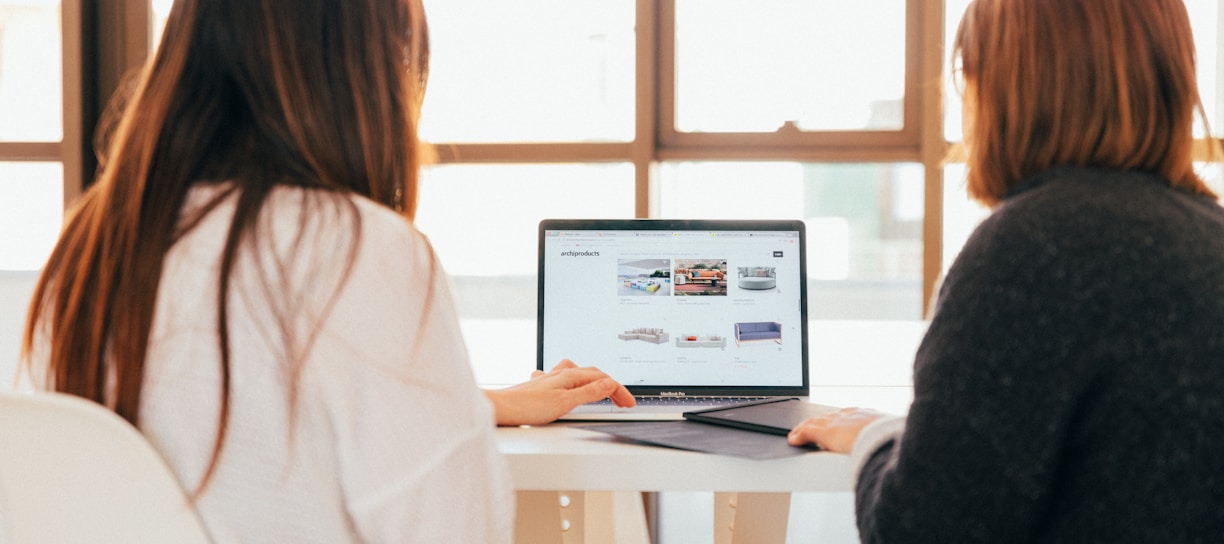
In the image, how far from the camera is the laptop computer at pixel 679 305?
4.96 feet

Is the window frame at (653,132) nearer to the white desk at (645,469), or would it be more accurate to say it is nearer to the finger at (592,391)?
the finger at (592,391)

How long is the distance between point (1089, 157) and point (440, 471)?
59 centimetres

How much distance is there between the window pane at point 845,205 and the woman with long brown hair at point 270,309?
62.9 inches

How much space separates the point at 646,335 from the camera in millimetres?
1520

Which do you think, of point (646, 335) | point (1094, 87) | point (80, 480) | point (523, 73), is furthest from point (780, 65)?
point (80, 480)

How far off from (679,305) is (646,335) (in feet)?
0.22

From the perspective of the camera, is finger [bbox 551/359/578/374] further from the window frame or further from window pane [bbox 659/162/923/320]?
window pane [bbox 659/162/923/320]

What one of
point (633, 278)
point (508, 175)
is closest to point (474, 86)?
point (508, 175)

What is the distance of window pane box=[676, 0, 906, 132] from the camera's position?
7.70 feet

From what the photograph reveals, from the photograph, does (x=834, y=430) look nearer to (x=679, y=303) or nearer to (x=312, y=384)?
(x=679, y=303)

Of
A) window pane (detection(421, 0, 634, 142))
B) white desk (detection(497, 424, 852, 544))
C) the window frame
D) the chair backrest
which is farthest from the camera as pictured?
window pane (detection(421, 0, 634, 142))

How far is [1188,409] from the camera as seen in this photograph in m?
0.75

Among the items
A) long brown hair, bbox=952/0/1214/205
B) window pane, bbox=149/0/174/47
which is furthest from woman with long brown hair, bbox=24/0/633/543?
window pane, bbox=149/0/174/47

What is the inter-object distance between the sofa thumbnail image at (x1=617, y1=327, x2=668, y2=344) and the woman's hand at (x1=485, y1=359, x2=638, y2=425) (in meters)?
0.21
